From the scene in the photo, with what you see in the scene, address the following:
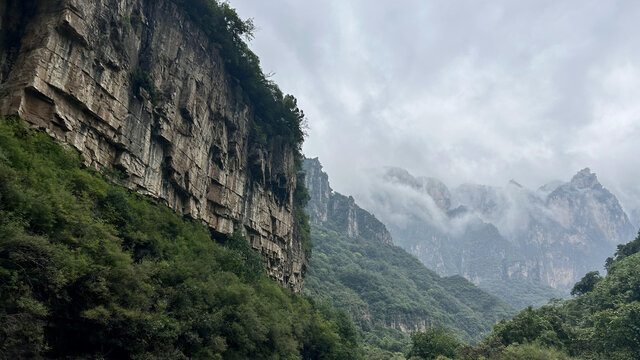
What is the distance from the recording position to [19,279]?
1582cm

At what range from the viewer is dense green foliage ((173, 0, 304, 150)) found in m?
43.8

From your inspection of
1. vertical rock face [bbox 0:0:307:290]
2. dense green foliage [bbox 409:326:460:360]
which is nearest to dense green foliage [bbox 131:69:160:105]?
vertical rock face [bbox 0:0:307:290]

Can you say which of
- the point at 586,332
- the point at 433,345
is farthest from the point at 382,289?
the point at 586,332

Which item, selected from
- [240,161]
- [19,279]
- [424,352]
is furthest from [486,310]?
[19,279]

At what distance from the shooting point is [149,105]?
112ft

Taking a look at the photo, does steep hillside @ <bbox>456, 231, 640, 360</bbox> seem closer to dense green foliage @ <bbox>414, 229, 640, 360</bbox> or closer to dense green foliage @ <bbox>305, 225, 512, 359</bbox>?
dense green foliage @ <bbox>414, 229, 640, 360</bbox>

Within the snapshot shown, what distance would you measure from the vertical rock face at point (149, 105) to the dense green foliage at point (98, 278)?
8.57ft

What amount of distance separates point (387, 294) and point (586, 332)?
85.5 metres

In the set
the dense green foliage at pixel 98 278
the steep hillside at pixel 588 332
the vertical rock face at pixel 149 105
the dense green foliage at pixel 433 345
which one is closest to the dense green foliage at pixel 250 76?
the vertical rock face at pixel 149 105

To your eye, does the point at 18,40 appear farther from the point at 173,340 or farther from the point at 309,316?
the point at 309,316

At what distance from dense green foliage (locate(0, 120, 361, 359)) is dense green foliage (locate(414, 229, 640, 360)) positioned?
20.2 meters

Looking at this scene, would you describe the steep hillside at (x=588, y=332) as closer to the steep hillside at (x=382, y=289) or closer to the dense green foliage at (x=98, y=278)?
the dense green foliage at (x=98, y=278)

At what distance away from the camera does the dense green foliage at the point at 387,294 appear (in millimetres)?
101250

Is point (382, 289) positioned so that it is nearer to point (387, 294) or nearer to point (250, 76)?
point (387, 294)
